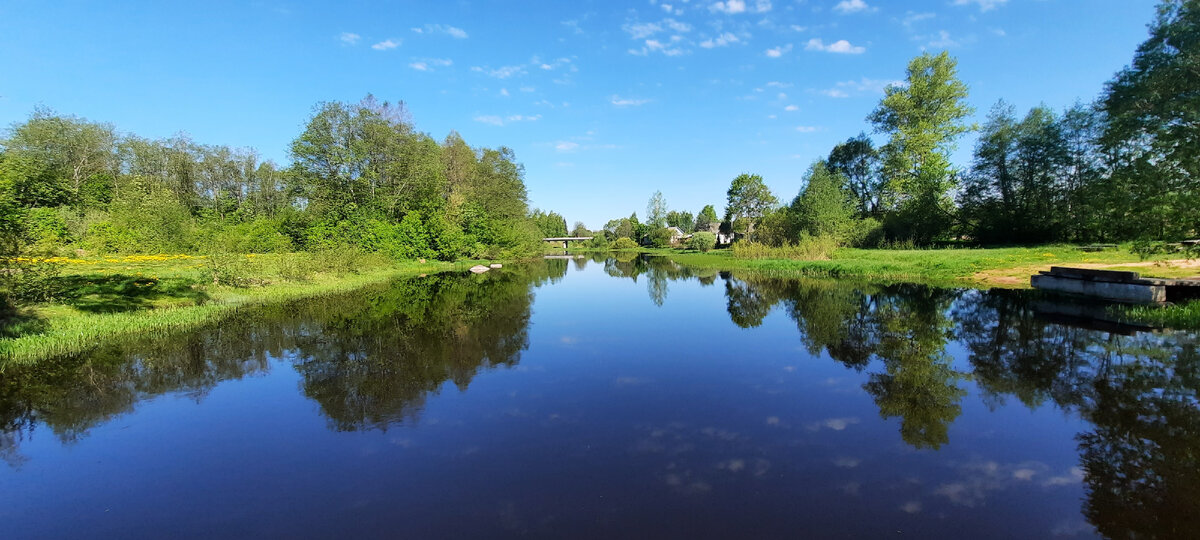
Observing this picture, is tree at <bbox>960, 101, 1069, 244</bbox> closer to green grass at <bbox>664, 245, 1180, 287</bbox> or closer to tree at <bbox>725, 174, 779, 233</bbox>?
green grass at <bbox>664, 245, 1180, 287</bbox>

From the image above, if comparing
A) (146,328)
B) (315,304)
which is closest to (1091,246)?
(315,304)

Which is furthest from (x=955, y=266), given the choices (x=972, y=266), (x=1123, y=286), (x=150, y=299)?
(x=150, y=299)

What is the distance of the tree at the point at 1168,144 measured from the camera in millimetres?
14570

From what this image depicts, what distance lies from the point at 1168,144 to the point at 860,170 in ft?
178

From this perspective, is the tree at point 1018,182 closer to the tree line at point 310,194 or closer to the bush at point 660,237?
the tree line at point 310,194

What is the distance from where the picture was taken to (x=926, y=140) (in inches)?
1827

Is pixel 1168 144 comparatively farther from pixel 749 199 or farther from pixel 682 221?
pixel 682 221

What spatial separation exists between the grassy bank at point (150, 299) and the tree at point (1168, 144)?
103 feet

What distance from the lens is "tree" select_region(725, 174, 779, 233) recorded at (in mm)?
73188

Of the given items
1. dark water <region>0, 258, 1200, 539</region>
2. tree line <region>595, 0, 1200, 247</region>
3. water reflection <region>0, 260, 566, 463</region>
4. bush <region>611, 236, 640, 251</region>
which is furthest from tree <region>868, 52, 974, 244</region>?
bush <region>611, 236, 640, 251</region>

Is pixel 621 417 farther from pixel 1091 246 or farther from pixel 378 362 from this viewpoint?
pixel 1091 246

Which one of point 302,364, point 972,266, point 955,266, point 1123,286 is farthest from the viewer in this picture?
point 955,266

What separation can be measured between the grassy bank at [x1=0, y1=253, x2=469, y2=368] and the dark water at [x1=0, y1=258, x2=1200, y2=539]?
70.3 inches

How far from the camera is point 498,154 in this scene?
7012 cm
